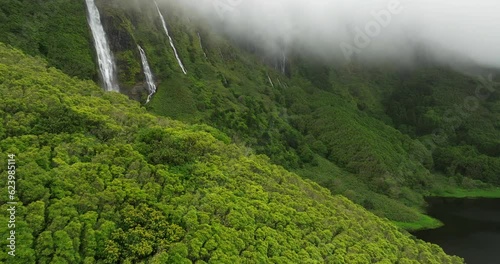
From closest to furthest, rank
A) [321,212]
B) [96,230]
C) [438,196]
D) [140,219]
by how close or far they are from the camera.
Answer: [96,230] < [140,219] < [321,212] < [438,196]

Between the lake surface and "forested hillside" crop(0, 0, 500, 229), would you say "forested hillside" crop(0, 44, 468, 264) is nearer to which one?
the lake surface

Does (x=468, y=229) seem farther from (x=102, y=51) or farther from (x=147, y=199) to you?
(x=102, y=51)

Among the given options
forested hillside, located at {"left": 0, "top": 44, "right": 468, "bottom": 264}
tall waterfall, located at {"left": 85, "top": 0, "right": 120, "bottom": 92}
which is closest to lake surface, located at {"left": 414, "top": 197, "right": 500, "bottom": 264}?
forested hillside, located at {"left": 0, "top": 44, "right": 468, "bottom": 264}

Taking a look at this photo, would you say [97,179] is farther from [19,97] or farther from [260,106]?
[260,106]

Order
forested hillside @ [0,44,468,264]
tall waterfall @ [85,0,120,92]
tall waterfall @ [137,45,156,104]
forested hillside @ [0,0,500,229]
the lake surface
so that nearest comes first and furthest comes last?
forested hillside @ [0,44,468,264] → the lake surface → forested hillside @ [0,0,500,229] → tall waterfall @ [85,0,120,92] → tall waterfall @ [137,45,156,104]

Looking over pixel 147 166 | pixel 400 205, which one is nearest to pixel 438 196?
pixel 400 205

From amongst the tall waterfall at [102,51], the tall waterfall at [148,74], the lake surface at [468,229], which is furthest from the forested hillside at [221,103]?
the lake surface at [468,229]

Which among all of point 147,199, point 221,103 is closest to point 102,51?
point 221,103
